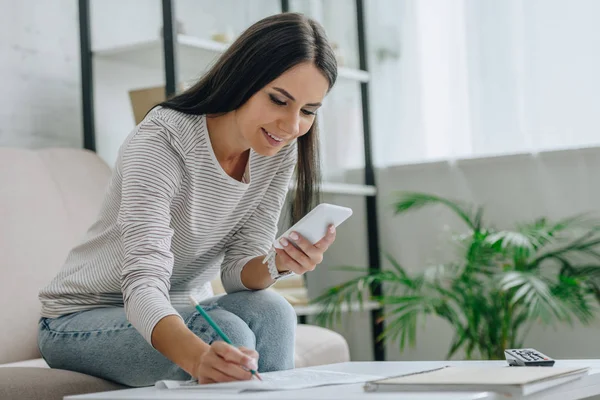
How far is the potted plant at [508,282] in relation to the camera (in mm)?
2404

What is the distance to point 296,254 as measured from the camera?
4.31ft

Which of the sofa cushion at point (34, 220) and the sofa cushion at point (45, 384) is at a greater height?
the sofa cushion at point (34, 220)

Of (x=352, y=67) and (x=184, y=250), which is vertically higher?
(x=352, y=67)

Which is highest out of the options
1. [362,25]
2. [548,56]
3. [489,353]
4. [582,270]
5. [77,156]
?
[362,25]

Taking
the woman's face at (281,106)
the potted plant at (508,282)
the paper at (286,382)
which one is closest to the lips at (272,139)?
the woman's face at (281,106)

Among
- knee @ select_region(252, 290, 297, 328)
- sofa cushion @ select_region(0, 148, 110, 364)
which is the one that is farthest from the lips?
sofa cushion @ select_region(0, 148, 110, 364)

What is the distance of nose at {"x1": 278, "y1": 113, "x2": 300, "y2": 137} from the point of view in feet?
4.42

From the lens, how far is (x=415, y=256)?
9.87 feet

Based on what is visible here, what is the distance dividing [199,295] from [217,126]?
13.4 inches

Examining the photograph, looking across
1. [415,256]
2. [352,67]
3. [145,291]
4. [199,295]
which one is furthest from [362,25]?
[145,291]

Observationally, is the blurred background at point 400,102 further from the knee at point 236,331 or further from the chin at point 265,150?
the knee at point 236,331

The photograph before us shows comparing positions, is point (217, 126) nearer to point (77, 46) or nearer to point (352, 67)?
point (77, 46)

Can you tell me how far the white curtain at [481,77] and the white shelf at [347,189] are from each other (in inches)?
5.5

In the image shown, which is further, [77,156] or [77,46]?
[77,46]
